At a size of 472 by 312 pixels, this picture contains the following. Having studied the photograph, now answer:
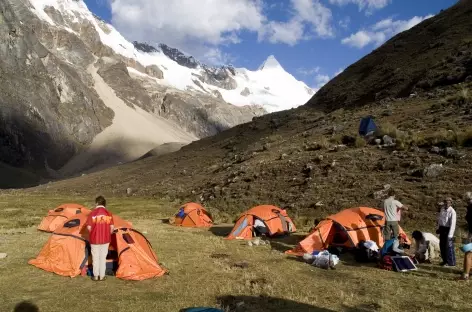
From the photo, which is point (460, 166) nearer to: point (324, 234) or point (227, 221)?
point (324, 234)

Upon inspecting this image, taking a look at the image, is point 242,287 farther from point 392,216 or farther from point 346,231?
point 392,216

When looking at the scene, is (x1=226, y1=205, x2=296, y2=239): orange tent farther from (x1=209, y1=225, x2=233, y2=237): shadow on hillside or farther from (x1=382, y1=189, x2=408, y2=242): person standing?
(x1=382, y1=189, x2=408, y2=242): person standing

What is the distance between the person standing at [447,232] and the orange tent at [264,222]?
843 centimetres

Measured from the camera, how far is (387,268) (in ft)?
49.8

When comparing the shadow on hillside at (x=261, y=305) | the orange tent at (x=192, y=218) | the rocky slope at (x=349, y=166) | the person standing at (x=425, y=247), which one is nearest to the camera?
the shadow on hillside at (x=261, y=305)

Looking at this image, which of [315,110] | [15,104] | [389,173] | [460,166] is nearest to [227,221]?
[389,173]

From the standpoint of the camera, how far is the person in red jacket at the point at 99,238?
13523 mm

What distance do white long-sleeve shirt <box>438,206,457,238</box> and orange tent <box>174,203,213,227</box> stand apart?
48.7ft

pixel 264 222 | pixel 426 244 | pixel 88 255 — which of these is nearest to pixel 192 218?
pixel 264 222

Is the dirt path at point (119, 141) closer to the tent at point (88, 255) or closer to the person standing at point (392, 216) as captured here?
the tent at point (88, 255)

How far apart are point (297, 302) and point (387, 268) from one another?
5117 mm

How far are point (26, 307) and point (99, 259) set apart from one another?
2.95 meters

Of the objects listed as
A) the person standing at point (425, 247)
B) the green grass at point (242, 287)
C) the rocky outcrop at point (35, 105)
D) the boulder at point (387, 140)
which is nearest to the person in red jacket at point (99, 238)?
the green grass at point (242, 287)

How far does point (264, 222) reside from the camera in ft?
72.7
